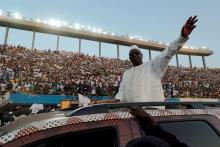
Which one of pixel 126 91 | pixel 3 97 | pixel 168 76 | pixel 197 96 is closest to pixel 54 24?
pixel 168 76

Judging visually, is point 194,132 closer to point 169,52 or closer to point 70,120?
point 70,120

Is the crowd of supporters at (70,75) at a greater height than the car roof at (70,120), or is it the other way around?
the crowd of supporters at (70,75)

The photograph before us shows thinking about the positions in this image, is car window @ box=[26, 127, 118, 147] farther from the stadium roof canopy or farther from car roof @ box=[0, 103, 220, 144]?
the stadium roof canopy

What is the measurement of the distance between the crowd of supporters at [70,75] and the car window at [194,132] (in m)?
17.2

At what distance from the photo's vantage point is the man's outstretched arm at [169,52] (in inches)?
149

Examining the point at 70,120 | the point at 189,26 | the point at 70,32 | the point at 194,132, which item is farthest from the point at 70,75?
the point at 70,120

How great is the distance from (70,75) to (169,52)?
26.7m

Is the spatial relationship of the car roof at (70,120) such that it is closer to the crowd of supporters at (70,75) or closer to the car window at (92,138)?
the car window at (92,138)

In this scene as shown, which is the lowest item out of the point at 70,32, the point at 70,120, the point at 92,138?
the point at 92,138

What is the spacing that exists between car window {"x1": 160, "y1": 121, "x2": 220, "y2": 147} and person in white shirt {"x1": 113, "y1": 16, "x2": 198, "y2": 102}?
1.57 meters

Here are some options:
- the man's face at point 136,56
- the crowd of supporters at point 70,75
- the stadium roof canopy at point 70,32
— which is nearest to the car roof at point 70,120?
the man's face at point 136,56

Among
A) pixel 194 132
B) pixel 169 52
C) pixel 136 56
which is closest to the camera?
pixel 194 132

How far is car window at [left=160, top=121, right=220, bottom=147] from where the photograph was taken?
7.50 feet

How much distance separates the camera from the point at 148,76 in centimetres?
414
